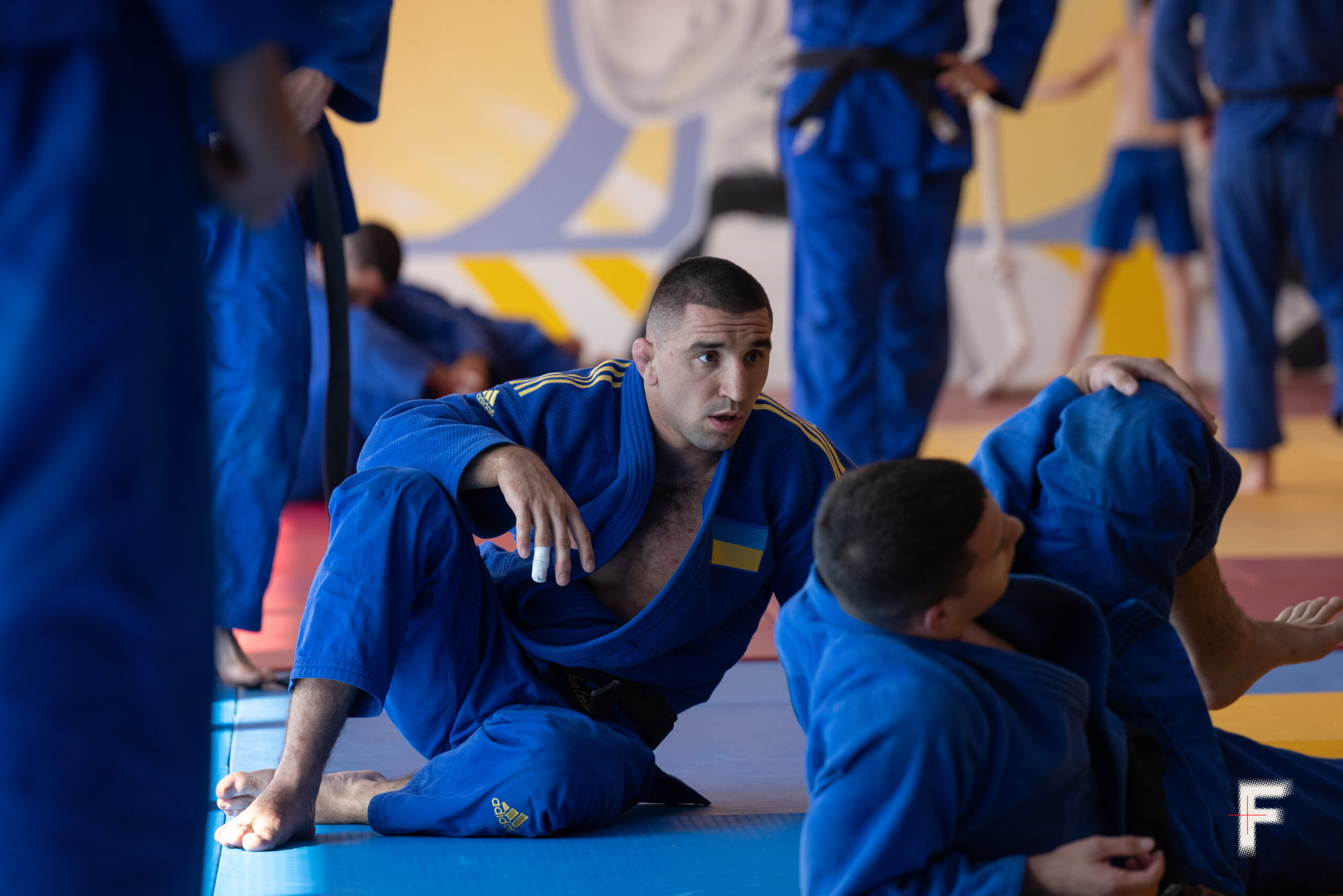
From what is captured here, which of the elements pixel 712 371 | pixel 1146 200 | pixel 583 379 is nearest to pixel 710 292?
pixel 712 371

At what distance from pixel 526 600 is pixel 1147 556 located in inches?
39.4

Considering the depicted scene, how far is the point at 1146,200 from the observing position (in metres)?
7.07

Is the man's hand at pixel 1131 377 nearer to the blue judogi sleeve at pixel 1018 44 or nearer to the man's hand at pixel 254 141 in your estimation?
the man's hand at pixel 254 141

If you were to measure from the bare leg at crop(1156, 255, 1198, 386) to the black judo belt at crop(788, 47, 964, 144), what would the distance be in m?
3.48

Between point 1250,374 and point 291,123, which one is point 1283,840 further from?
point 1250,374

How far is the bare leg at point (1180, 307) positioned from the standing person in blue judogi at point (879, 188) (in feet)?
10.4

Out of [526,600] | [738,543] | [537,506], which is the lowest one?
[526,600]

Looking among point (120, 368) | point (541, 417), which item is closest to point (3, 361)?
point (120, 368)

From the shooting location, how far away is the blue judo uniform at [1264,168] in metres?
4.95

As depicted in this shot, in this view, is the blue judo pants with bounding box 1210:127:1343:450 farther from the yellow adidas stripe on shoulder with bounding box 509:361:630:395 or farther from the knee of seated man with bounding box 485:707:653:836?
the knee of seated man with bounding box 485:707:653:836

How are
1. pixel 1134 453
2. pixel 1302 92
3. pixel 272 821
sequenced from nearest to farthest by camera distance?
pixel 1134 453 → pixel 272 821 → pixel 1302 92

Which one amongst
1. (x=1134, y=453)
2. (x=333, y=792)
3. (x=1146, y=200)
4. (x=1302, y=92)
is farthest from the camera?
(x=1146, y=200)

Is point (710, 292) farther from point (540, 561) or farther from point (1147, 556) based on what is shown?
point (1147, 556)

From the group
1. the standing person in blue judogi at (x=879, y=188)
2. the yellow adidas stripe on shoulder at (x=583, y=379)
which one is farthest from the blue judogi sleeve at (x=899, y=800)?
the standing person in blue judogi at (x=879, y=188)
